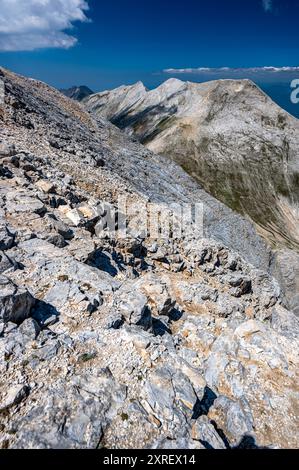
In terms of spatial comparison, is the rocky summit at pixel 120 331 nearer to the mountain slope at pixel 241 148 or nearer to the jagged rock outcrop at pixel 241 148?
the jagged rock outcrop at pixel 241 148

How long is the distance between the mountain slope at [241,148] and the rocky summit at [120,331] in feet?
314

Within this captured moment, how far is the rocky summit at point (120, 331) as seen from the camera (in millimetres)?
9453

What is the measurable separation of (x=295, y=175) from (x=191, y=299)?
12821 centimetres

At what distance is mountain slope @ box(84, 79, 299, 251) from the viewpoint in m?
122

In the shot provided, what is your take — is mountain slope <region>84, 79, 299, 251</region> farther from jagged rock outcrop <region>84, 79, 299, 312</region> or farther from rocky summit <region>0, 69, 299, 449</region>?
rocky summit <region>0, 69, 299, 449</region>

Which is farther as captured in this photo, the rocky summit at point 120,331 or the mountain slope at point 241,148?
the mountain slope at point 241,148

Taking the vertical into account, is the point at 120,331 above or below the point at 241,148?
below

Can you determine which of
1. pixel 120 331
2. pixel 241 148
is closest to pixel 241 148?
pixel 241 148

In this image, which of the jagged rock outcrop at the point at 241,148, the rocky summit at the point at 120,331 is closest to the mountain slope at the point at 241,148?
the jagged rock outcrop at the point at 241,148

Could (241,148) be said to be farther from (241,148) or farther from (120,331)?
(120,331)

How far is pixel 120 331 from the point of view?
12570 millimetres

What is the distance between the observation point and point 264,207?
119 meters

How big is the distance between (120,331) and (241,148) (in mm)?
135149

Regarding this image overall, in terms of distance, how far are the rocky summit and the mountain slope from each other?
3768 inches
